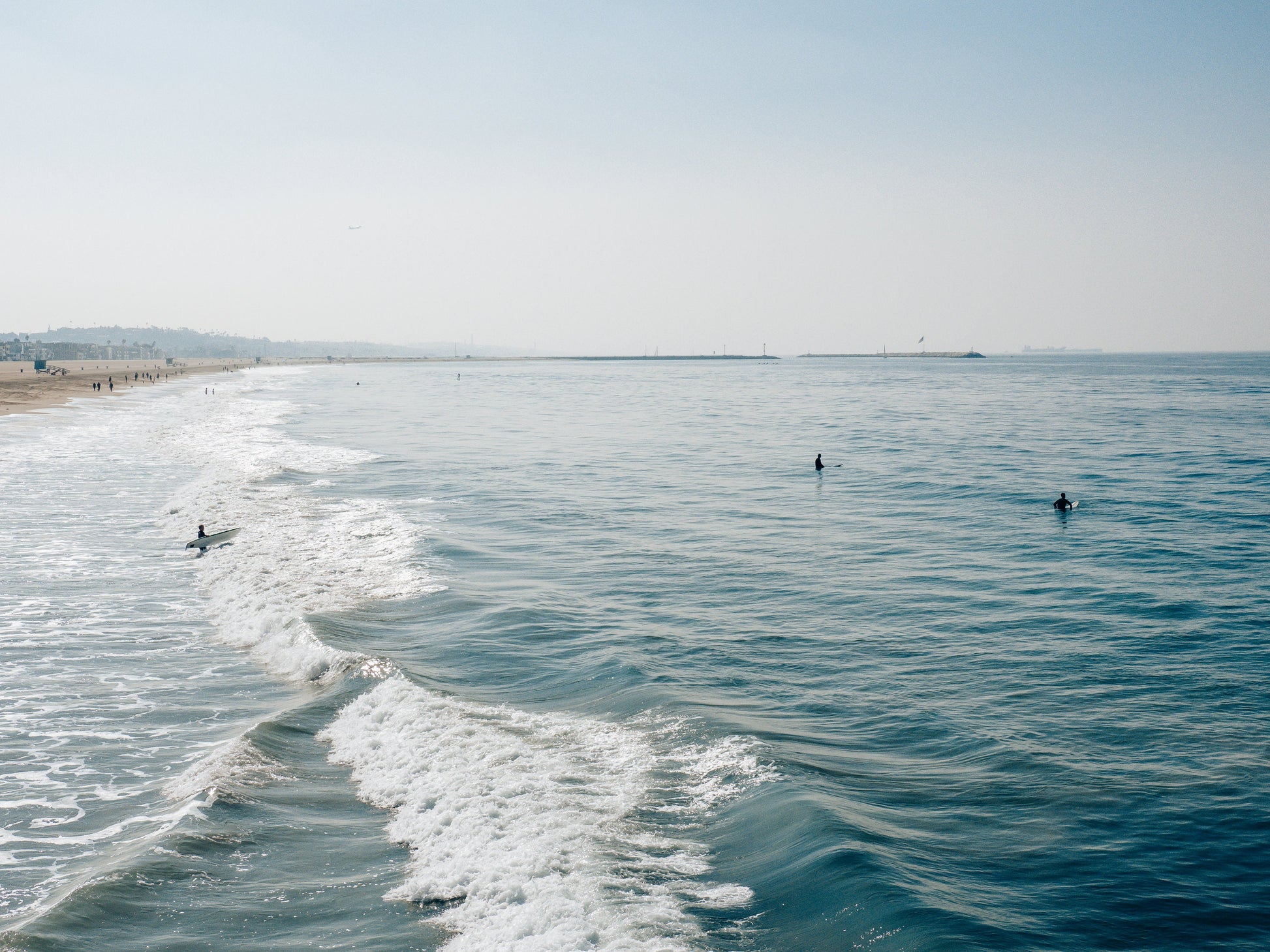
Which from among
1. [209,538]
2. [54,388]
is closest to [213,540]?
[209,538]

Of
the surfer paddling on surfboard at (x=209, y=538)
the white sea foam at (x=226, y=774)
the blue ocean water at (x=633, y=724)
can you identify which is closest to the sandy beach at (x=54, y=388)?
the surfer paddling on surfboard at (x=209, y=538)

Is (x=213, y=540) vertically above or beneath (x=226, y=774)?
above

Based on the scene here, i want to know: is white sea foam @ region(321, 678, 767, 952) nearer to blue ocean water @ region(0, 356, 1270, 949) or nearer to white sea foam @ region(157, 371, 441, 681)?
blue ocean water @ region(0, 356, 1270, 949)

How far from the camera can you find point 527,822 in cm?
1167

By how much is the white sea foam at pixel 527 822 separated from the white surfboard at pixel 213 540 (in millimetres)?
16207

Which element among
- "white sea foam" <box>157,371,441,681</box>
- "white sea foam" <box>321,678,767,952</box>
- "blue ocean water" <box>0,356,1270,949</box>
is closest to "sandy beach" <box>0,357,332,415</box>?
"white sea foam" <box>157,371,441,681</box>

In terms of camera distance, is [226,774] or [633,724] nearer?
[226,774]

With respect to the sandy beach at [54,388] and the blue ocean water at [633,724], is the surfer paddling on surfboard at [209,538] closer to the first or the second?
the blue ocean water at [633,724]

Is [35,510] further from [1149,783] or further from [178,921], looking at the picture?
[1149,783]

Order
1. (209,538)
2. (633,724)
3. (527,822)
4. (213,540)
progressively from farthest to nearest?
(213,540), (209,538), (633,724), (527,822)

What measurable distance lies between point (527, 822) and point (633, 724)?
3.86m

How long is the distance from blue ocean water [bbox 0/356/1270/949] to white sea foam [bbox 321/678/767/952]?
6 cm

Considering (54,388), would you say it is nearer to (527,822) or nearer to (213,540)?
(213,540)

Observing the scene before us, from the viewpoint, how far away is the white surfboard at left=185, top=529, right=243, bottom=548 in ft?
95.4
